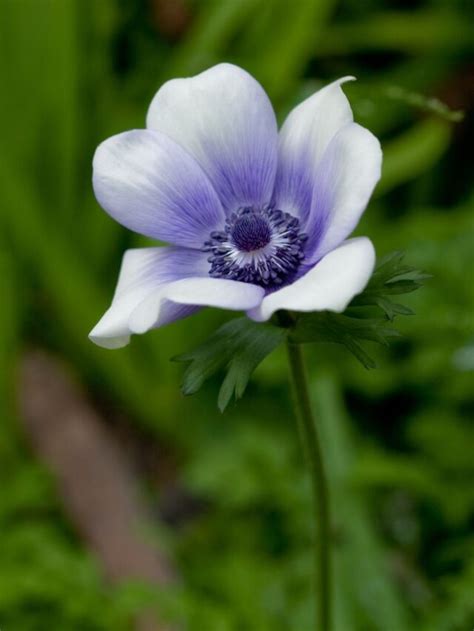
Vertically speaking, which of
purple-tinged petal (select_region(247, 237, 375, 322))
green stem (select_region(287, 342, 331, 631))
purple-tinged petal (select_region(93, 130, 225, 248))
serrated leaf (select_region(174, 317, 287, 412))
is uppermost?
purple-tinged petal (select_region(93, 130, 225, 248))

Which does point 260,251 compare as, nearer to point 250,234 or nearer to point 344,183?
point 250,234

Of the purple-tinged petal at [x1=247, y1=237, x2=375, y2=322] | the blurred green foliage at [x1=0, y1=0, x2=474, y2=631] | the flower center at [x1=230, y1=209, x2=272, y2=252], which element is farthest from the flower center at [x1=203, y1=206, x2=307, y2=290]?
the blurred green foliage at [x1=0, y1=0, x2=474, y2=631]

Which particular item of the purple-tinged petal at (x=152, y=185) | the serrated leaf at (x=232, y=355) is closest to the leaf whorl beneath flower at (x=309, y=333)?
the serrated leaf at (x=232, y=355)

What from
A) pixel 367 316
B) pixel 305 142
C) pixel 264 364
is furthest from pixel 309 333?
pixel 264 364

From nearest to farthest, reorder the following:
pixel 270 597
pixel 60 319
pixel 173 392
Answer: pixel 270 597 → pixel 173 392 → pixel 60 319

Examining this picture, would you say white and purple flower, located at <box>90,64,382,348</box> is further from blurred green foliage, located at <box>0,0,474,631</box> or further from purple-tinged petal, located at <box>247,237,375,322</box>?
blurred green foliage, located at <box>0,0,474,631</box>

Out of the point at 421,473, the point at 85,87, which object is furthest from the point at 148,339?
the point at 421,473

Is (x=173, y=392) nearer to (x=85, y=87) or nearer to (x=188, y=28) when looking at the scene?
(x=85, y=87)
